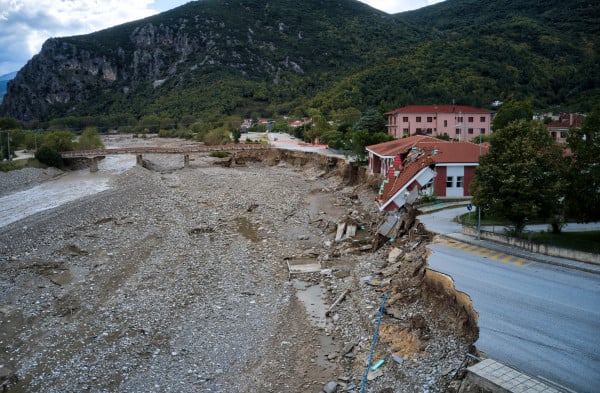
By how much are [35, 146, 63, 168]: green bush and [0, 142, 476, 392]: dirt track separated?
32.6m

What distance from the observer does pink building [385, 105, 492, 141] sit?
6006cm

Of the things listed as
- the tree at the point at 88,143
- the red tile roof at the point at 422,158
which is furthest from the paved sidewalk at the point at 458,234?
the tree at the point at 88,143

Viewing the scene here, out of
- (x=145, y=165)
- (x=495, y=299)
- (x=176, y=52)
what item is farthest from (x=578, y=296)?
(x=176, y=52)

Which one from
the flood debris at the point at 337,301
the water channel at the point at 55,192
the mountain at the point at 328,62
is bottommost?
the flood debris at the point at 337,301

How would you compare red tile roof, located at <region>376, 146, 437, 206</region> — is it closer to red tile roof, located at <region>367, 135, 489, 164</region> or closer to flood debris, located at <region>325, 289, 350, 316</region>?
red tile roof, located at <region>367, 135, 489, 164</region>

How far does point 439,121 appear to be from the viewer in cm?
6078

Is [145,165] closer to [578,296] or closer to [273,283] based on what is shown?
[273,283]

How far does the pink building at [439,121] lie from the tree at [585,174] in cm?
4358

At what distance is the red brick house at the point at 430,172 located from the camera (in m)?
25.8

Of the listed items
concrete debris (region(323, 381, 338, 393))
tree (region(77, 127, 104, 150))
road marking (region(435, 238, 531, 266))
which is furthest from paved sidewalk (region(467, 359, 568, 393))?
tree (region(77, 127, 104, 150))

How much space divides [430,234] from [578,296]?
27.0ft

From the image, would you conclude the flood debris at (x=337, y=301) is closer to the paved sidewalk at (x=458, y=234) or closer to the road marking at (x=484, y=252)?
the road marking at (x=484, y=252)

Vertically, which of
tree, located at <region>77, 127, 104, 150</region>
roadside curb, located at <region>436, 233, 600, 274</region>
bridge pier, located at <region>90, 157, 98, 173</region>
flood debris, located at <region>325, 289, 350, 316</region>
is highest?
tree, located at <region>77, 127, 104, 150</region>

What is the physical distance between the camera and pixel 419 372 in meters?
11.1
